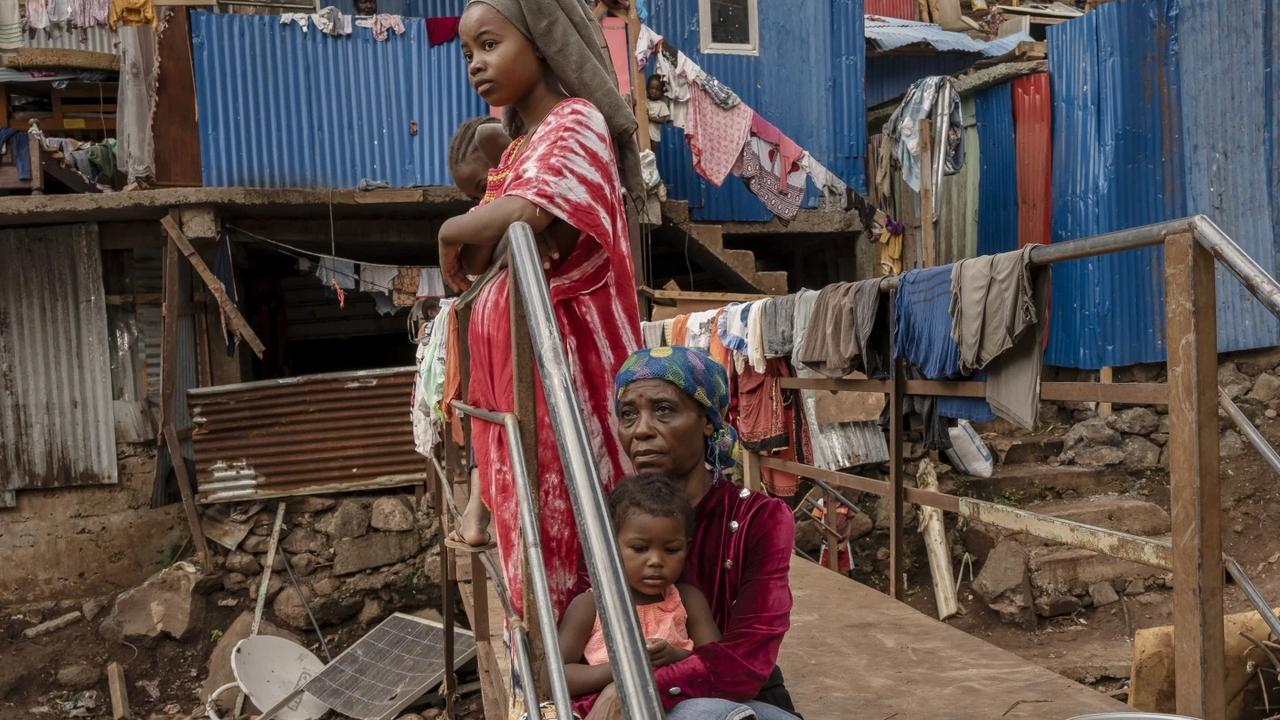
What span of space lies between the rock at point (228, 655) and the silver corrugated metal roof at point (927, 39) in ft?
32.9

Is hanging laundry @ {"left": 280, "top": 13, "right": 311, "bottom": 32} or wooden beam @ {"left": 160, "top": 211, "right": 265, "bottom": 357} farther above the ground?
hanging laundry @ {"left": 280, "top": 13, "right": 311, "bottom": 32}

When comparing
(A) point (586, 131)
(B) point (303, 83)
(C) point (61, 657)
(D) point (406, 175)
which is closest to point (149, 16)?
(B) point (303, 83)

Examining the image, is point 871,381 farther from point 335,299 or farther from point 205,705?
point 335,299

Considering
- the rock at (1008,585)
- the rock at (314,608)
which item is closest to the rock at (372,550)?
the rock at (314,608)

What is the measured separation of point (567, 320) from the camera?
89.0 inches

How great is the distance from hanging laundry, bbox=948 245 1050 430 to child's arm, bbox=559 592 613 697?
97.3 inches

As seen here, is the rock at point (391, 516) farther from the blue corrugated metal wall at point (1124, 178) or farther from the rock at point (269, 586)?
the blue corrugated metal wall at point (1124, 178)

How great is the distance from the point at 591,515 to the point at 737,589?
0.87m

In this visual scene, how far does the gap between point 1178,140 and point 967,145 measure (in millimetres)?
2171

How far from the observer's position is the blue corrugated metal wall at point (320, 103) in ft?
30.8

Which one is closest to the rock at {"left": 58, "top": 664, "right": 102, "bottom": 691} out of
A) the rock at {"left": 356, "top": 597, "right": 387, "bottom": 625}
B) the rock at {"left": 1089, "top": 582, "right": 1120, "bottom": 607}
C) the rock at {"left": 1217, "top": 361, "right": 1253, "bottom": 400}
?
the rock at {"left": 356, "top": 597, "right": 387, "bottom": 625}

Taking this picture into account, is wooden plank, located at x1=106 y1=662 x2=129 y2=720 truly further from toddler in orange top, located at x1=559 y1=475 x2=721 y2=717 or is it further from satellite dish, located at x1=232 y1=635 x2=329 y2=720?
toddler in orange top, located at x1=559 y1=475 x2=721 y2=717

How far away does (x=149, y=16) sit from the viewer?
373 inches

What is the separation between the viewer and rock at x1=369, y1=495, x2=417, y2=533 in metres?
10.6
